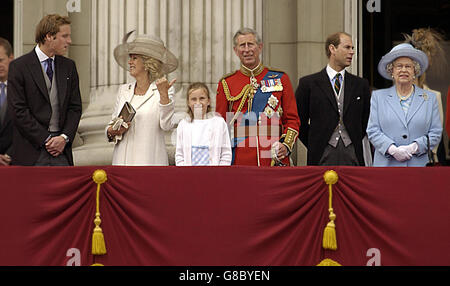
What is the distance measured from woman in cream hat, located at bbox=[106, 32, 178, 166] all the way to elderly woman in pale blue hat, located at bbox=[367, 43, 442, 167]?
1.67 meters

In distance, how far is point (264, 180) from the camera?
7547 mm

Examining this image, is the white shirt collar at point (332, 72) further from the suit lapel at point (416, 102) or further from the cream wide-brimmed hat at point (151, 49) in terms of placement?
the cream wide-brimmed hat at point (151, 49)

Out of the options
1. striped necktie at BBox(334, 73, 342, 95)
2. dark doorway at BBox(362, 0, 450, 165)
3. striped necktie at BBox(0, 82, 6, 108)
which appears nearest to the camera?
striped necktie at BBox(0, 82, 6, 108)

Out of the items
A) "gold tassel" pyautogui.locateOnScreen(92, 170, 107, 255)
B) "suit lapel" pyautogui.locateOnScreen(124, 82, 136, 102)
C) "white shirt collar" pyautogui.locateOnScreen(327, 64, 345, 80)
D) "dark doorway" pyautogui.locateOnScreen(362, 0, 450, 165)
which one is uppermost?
"dark doorway" pyautogui.locateOnScreen(362, 0, 450, 165)

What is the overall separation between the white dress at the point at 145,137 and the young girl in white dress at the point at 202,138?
0.21m

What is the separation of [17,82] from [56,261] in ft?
5.27

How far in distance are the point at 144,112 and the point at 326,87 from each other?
1607mm

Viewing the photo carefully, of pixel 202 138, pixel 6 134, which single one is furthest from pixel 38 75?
pixel 202 138

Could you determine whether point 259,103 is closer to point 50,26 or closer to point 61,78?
point 61,78

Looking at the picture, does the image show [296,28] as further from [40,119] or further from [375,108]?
[40,119]

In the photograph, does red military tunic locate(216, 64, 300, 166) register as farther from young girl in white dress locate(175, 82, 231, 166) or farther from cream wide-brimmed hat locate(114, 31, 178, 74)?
cream wide-brimmed hat locate(114, 31, 178, 74)

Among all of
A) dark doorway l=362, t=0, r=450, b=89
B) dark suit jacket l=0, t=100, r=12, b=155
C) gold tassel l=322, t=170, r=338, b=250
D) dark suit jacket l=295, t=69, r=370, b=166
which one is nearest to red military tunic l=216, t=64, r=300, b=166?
dark suit jacket l=295, t=69, r=370, b=166

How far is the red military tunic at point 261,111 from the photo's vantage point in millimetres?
8625

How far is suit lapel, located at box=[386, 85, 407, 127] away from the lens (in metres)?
8.55
